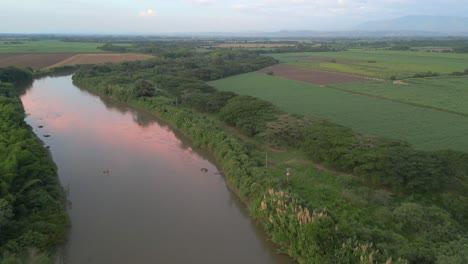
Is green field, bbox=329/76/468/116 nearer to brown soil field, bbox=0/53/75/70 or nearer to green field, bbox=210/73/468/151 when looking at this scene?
green field, bbox=210/73/468/151

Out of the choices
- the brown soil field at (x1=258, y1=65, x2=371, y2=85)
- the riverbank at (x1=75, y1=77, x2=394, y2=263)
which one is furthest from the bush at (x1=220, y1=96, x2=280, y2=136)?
the brown soil field at (x1=258, y1=65, x2=371, y2=85)

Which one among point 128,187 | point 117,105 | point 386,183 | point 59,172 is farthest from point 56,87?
point 386,183

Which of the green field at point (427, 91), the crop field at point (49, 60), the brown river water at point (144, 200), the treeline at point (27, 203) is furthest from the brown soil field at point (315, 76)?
the treeline at point (27, 203)

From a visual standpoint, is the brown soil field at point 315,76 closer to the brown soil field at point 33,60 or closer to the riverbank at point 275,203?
the riverbank at point 275,203

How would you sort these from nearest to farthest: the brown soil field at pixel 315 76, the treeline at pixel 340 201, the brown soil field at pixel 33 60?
the treeline at pixel 340 201
the brown soil field at pixel 315 76
the brown soil field at pixel 33 60

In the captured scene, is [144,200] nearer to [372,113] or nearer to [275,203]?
[275,203]

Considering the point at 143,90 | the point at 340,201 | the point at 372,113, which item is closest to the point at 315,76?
the point at 372,113
